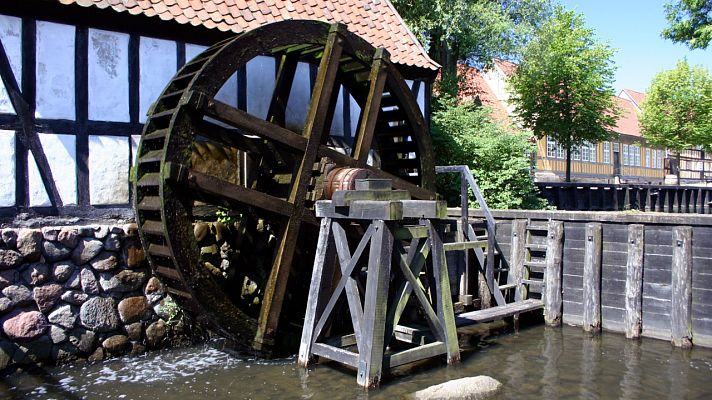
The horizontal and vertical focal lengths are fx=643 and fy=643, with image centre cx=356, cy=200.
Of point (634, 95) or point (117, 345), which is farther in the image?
point (634, 95)

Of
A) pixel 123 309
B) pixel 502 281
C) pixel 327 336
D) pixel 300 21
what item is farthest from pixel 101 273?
pixel 502 281

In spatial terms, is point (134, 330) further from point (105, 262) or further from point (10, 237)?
point (10, 237)

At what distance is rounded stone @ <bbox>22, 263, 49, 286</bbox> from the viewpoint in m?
5.88

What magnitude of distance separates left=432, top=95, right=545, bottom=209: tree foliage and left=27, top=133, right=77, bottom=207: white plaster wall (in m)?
7.03

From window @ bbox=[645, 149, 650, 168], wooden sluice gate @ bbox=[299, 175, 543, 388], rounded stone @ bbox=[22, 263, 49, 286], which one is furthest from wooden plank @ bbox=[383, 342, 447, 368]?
window @ bbox=[645, 149, 650, 168]

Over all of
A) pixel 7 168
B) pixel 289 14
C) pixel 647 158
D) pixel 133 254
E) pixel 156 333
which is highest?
pixel 289 14

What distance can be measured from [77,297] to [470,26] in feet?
41.9

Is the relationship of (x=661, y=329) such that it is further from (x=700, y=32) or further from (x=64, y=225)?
(x=700, y=32)

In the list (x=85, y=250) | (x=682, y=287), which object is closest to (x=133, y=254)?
(x=85, y=250)

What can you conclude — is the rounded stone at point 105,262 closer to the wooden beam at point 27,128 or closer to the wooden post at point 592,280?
the wooden beam at point 27,128

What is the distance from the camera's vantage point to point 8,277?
19.0 ft

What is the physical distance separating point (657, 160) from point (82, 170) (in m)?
41.0

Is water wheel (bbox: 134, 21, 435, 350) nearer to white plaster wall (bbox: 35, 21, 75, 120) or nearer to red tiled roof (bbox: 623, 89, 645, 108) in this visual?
white plaster wall (bbox: 35, 21, 75, 120)

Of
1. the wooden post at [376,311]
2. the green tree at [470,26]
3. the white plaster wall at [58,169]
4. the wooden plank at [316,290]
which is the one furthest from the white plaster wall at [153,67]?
the green tree at [470,26]
